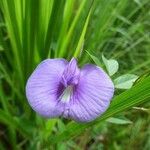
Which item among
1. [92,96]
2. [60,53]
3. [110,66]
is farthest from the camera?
[60,53]

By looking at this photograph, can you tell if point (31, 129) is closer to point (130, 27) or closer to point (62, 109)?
point (62, 109)

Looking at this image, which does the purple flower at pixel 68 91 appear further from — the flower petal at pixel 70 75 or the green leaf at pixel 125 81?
the green leaf at pixel 125 81

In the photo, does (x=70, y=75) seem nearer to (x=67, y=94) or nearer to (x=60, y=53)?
(x=67, y=94)

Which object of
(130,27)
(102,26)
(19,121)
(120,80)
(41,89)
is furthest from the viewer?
(130,27)

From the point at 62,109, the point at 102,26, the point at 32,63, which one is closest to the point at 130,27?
the point at 102,26

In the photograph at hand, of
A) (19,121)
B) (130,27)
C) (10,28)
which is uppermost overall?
(10,28)

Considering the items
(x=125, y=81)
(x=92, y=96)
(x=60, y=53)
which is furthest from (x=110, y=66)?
(x=60, y=53)

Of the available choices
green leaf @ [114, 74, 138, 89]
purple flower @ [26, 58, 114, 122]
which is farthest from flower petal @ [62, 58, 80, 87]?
green leaf @ [114, 74, 138, 89]
